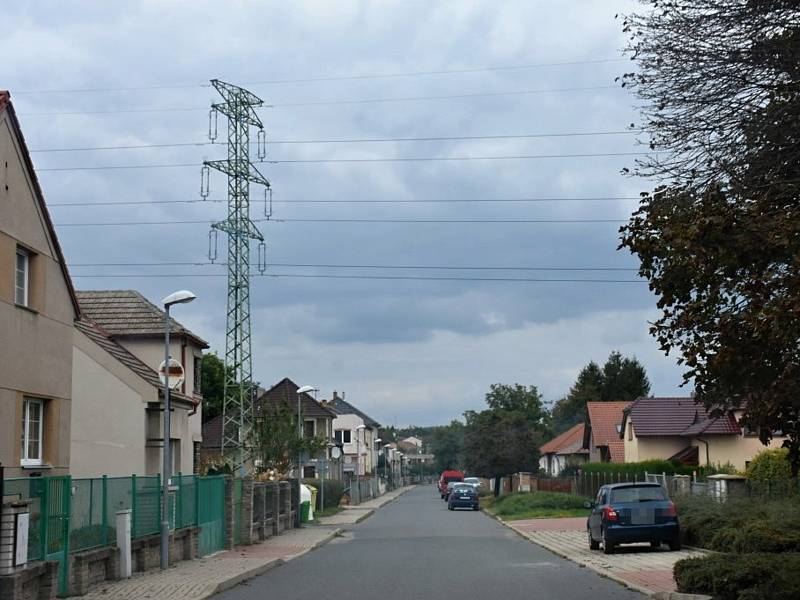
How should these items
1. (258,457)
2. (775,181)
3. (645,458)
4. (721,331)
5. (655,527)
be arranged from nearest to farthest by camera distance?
(721,331) < (775,181) < (655,527) < (258,457) < (645,458)

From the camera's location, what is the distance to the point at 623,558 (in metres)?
23.9

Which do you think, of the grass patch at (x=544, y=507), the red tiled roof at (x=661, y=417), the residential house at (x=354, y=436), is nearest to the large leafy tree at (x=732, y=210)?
the grass patch at (x=544, y=507)

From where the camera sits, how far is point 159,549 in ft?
69.5

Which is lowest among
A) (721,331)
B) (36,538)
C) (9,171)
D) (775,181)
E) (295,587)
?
(295,587)

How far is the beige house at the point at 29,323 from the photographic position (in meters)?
19.6

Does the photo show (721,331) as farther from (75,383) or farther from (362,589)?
(75,383)

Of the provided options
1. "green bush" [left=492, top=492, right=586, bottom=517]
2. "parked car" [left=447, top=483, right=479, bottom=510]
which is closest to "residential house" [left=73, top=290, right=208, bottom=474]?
"green bush" [left=492, top=492, right=586, bottom=517]

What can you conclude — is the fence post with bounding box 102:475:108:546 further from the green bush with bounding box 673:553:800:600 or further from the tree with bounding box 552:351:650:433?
the tree with bounding box 552:351:650:433

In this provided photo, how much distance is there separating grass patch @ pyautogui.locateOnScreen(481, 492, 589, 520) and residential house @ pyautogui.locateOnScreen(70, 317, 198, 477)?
803 inches

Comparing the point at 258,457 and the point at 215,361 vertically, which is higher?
the point at 215,361

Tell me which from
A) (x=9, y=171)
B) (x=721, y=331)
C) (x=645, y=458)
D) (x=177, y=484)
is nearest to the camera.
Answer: (x=721, y=331)

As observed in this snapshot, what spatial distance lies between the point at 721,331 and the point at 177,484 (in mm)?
14943

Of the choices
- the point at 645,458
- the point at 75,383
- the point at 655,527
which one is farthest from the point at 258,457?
the point at 655,527

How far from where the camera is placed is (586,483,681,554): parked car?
977 inches
